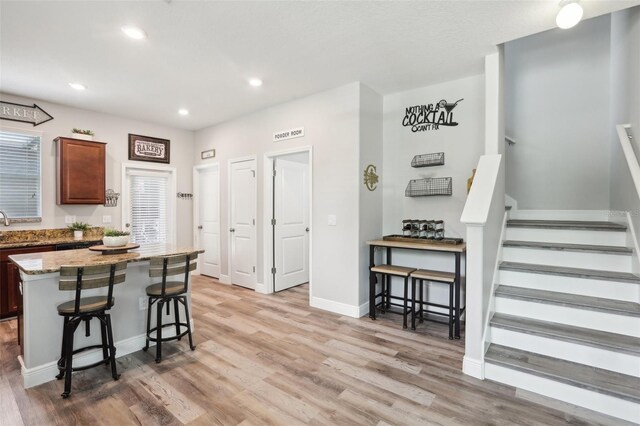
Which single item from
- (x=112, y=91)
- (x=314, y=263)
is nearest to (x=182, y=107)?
(x=112, y=91)

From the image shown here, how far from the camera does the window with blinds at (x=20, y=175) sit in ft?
13.4

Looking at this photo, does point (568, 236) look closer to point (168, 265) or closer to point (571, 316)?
point (571, 316)

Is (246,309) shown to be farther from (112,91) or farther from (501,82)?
(501,82)

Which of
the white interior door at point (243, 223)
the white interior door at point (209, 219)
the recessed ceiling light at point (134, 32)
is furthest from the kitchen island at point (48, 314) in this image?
the white interior door at point (209, 219)

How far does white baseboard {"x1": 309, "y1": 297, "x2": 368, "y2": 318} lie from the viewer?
377cm

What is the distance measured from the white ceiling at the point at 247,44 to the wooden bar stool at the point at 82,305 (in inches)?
80.1

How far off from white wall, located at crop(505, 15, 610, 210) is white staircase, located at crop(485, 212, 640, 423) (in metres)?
0.89

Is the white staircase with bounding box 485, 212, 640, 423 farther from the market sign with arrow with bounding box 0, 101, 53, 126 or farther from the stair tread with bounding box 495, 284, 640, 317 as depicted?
the market sign with arrow with bounding box 0, 101, 53, 126

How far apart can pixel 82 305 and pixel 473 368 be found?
312cm

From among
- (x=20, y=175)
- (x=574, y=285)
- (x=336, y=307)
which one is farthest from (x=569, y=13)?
(x=20, y=175)

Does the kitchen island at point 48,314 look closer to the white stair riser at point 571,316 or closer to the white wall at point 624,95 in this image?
the white stair riser at point 571,316

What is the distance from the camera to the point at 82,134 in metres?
4.51

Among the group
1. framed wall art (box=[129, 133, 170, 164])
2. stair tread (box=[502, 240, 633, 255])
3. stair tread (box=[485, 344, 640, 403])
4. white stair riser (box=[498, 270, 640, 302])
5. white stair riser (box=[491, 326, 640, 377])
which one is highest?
framed wall art (box=[129, 133, 170, 164])

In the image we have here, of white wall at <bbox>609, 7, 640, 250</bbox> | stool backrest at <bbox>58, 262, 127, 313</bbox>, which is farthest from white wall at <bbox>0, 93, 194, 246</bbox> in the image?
white wall at <bbox>609, 7, 640, 250</bbox>
